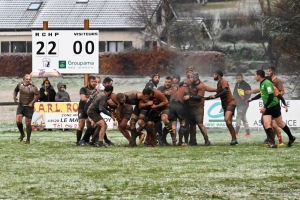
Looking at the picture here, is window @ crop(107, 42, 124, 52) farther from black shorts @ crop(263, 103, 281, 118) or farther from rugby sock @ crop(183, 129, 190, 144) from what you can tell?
black shorts @ crop(263, 103, 281, 118)

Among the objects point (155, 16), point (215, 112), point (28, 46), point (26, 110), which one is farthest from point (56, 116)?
point (28, 46)

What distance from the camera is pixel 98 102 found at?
2164 centimetres

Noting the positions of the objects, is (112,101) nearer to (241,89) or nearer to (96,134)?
(96,134)

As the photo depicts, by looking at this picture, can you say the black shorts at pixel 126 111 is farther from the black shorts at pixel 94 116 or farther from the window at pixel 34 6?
the window at pixel 34 6

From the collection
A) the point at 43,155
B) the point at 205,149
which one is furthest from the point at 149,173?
the point at 205,149

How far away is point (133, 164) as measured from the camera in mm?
16859

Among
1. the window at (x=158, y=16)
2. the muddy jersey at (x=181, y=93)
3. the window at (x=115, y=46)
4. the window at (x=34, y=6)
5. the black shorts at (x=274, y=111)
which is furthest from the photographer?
the window at (x=34, y=6)

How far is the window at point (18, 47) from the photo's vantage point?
65.5 m

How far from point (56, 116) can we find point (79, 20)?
37.8 meters

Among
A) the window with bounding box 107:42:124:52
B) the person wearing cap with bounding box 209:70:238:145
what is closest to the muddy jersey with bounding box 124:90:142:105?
the person wearing cap with bounding box 209:70:238:145

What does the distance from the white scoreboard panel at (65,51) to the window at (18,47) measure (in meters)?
31.6

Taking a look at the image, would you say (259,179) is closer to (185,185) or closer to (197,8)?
(185,185)

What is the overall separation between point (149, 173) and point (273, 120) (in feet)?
23.5

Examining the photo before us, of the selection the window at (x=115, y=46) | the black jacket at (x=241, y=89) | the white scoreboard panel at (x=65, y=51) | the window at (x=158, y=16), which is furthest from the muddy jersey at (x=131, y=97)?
the window at (x=158, y=16)
